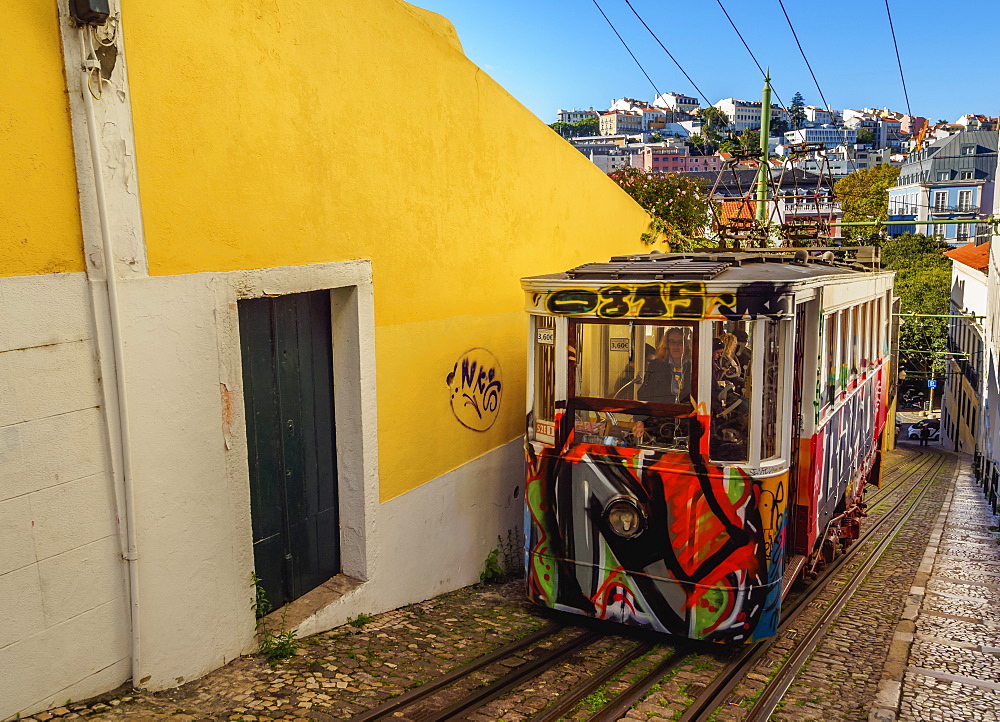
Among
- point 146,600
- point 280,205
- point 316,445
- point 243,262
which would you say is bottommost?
point 146,600

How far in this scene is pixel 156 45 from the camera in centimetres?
416

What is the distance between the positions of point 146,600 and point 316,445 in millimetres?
1718

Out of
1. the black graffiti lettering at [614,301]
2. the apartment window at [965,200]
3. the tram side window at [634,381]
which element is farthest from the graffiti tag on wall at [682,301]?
the apartment window at [965,200]

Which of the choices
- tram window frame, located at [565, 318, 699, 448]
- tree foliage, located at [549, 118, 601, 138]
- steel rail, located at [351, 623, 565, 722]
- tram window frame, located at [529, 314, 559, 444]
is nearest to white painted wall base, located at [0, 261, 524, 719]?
steel rail, located at [351, 623, 565, 722]

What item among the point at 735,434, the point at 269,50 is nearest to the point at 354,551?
the point at 735,434

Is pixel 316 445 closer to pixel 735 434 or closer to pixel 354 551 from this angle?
pixel 354 551

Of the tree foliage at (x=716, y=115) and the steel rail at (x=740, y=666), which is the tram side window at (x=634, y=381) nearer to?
the steel rail at (x=740, y=666)

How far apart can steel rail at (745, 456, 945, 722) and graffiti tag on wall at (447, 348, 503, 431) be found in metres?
3.19

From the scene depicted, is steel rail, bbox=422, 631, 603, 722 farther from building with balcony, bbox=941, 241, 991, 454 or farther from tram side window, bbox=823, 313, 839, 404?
building with balcony, bbox=941, 241, 991, 454

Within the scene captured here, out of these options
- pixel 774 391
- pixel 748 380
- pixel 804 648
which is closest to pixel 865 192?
pixel 804 648

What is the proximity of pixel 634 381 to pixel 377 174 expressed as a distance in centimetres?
240

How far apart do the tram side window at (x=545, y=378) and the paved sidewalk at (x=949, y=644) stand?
284 cm

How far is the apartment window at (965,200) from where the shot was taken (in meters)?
69.2

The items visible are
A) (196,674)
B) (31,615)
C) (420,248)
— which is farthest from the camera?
(420,248)
